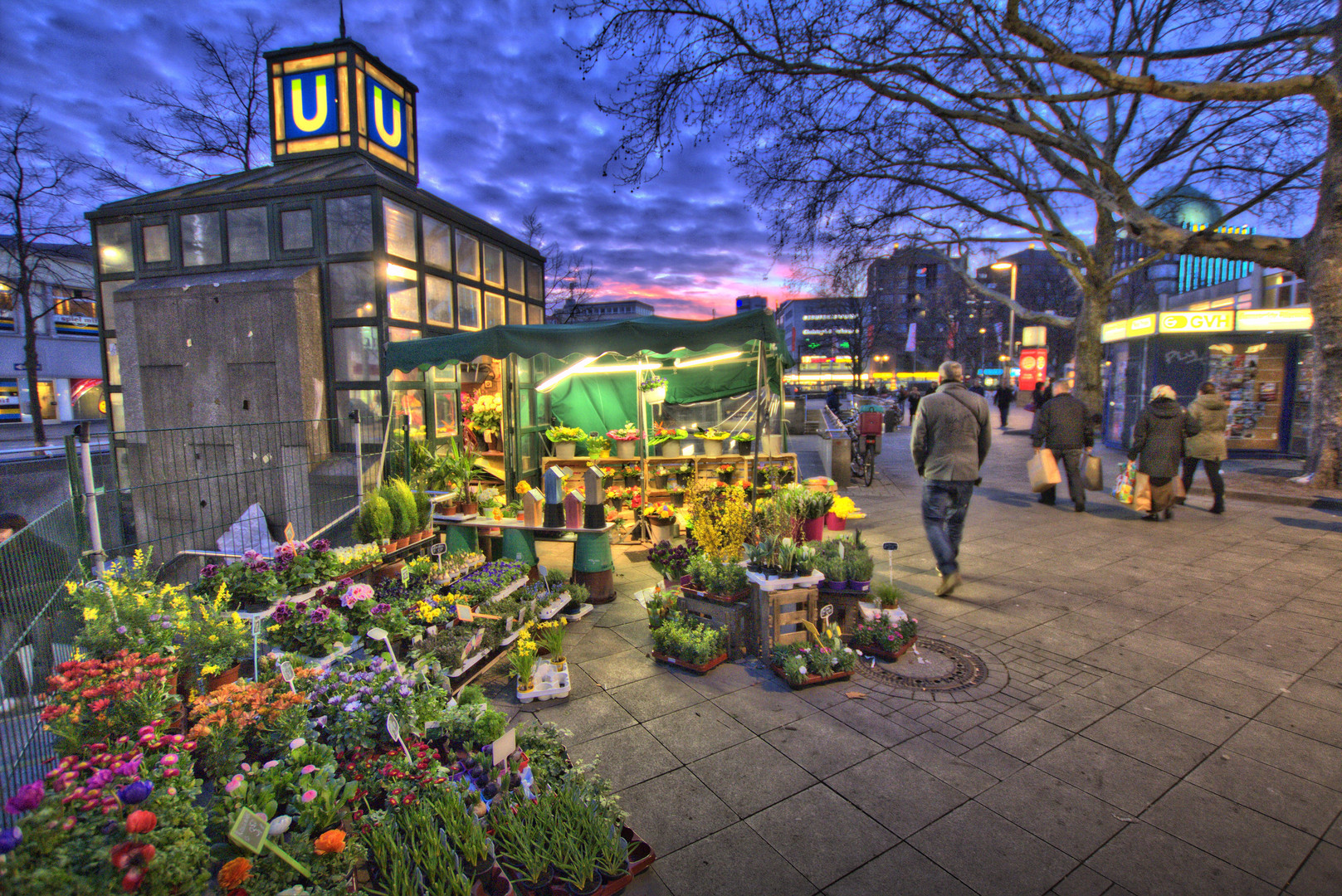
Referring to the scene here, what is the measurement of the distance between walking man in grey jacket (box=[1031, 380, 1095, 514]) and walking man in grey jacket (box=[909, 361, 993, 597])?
4.19m

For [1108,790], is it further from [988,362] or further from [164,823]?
[988,362]

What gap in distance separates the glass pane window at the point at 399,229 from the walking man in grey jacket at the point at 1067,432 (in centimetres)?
1065

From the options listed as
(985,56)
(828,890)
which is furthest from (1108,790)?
(985,56)

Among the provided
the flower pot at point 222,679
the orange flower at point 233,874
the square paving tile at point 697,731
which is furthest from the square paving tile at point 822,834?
the flower pot at point 222,679

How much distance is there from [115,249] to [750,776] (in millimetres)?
13892

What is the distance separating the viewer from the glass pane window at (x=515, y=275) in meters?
13.2

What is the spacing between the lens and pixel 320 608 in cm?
402

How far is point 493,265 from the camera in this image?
12555mm

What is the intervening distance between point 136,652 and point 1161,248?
15.3 meters

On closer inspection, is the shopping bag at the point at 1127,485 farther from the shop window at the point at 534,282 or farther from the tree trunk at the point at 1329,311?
the shop window at the point at 534,282

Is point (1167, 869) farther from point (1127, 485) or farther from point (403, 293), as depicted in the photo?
point (403, 293)

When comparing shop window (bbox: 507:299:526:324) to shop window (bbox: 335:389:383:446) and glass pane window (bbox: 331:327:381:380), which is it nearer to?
glass pane window (bbox: 331:327:381:380)

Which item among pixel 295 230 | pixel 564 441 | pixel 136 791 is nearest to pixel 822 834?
pixel 136 791

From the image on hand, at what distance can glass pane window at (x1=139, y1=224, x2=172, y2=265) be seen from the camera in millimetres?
10234
